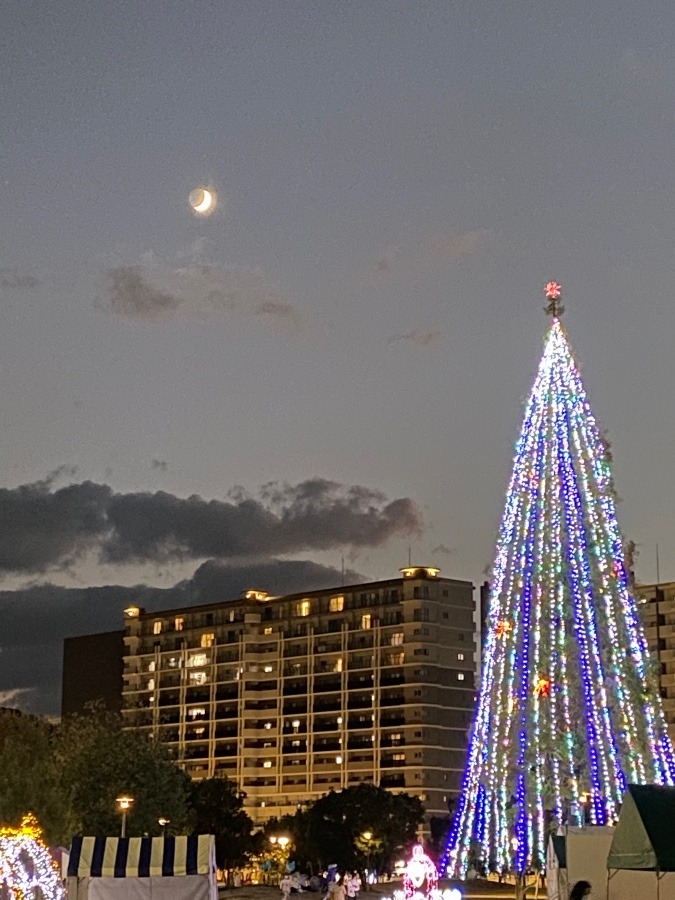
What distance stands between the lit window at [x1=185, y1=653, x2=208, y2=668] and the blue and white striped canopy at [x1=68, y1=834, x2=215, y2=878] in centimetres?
13359

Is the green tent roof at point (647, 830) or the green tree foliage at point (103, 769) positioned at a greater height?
the green tree foliage at point (103, 769)

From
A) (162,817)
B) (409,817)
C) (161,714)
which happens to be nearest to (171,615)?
(161,714)

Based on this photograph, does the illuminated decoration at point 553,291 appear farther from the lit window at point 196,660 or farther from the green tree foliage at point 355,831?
the lit window at point 196,660

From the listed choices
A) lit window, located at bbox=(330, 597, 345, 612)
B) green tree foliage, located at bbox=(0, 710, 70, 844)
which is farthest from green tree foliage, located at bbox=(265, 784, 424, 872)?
green tree foliage, located at bbox=(0, 710, 70, 844)

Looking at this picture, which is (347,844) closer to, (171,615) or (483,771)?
(171,615)

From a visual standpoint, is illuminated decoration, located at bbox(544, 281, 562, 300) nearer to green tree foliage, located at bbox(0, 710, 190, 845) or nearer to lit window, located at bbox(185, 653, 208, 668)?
green tree foliage, located at bbox(0, 710, 190, 845)

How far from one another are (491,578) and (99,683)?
13317cm

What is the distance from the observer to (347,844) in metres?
113

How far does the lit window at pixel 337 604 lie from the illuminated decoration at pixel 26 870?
121 m

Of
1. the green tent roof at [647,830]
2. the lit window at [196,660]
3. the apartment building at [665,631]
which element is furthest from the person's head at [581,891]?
the lit window at [196,660]

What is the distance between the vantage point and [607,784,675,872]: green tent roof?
15.6 meters

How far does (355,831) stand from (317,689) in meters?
42.6

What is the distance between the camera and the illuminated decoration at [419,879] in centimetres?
3191

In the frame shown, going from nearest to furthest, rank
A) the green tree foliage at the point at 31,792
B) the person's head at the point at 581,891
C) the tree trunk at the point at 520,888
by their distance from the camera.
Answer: the person's head at the point at 581,891 < the tree trunk at the point at 520,888 < the green tree foliage at the point at 31,792
